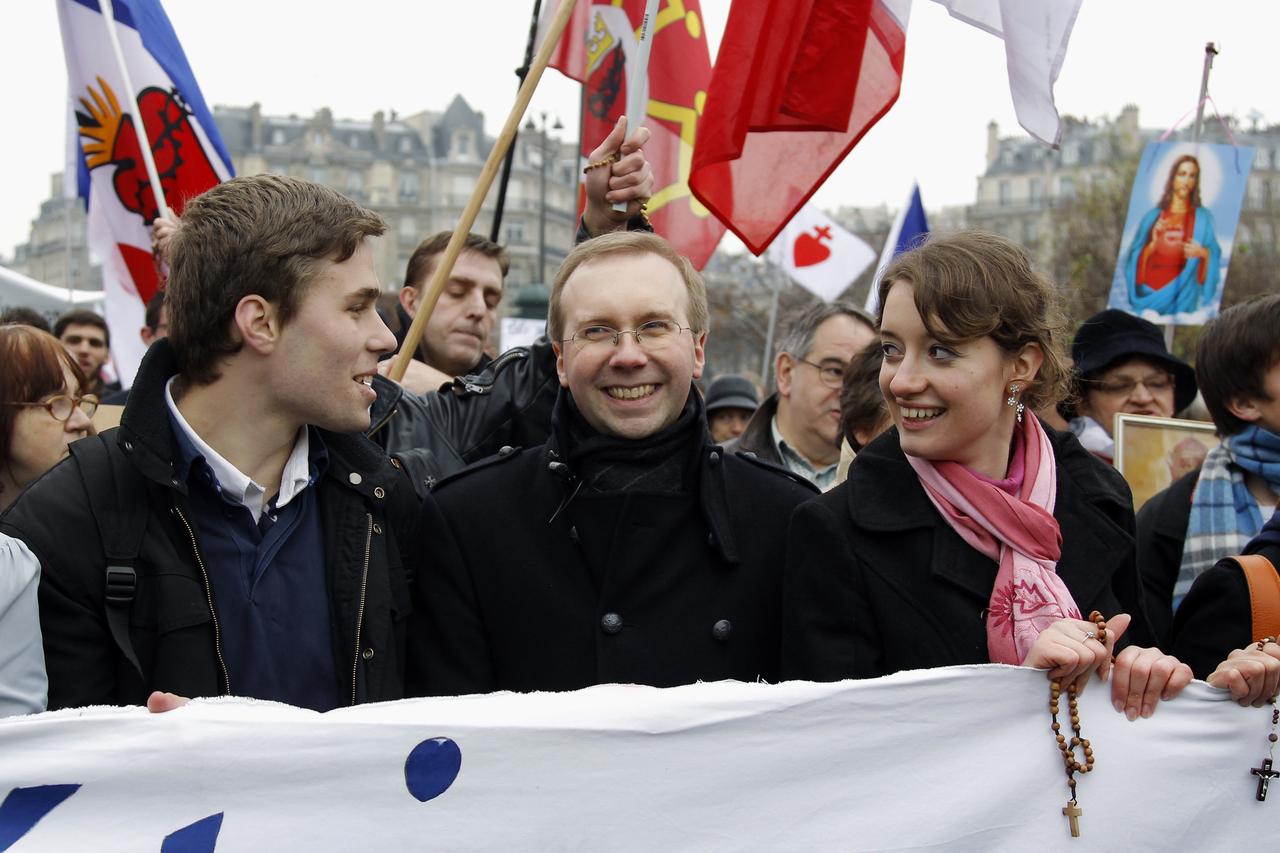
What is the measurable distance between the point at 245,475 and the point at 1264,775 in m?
2.07

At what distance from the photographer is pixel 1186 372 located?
569 centimetres

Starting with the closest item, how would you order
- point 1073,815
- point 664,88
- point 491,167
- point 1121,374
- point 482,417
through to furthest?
1. point 1073,815
2. point 482,417
3. point 491,167
4. point 664,88
5. point 1121,374

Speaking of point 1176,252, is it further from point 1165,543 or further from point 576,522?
point 576,522

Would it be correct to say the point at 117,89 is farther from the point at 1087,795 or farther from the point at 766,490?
the point at 1087,795

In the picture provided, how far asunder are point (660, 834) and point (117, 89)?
441 centimetres

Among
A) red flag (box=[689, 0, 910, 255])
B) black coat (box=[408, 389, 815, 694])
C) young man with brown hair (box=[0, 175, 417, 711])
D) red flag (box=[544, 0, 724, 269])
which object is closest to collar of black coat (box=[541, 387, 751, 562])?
black coat (box=[408, 389, 815, 694])

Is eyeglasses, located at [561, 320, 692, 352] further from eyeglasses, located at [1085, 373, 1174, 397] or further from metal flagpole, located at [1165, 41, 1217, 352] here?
metal flagpole, located at [1165, 41, 1217, 352]

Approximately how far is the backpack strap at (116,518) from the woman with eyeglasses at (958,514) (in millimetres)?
1281

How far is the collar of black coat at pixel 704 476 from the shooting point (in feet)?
9.75

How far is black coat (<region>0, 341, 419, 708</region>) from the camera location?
2486mm

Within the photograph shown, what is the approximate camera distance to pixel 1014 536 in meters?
2.72

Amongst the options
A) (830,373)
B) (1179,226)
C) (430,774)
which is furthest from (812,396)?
(1179,226)

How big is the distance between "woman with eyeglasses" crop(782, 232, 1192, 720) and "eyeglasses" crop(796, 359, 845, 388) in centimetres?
227

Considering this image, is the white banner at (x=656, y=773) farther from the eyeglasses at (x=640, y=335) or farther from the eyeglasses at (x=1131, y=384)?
the eyeglasses at (x=1131, y=384)
